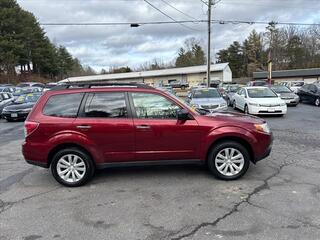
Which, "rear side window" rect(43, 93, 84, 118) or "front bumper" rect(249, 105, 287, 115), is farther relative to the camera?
"front bumper" rect(249, 105, 287, 115)

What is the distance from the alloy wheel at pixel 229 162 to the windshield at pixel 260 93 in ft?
38.4

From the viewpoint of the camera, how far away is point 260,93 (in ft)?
58.5

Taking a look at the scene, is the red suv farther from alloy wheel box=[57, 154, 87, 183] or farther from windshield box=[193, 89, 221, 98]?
windshield box=[193, 89, 221, 98]

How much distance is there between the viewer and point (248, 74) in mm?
98250

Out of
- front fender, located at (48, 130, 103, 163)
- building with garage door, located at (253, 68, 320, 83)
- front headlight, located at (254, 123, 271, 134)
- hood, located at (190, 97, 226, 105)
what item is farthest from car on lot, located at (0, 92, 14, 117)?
building with garage door, located at (253, 68, 320, 83)

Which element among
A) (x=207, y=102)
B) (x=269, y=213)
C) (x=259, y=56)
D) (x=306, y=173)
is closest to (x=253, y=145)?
(x=306, y=173)

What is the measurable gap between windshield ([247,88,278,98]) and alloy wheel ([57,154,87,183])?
12.9 metres

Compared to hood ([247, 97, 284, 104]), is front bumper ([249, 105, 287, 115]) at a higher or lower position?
lower

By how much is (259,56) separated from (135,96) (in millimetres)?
99958

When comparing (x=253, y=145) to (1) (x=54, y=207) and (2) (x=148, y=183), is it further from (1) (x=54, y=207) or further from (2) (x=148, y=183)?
(1) (x=54, y=207)

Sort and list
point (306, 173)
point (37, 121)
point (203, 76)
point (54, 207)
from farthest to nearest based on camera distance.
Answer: point (203, 76) → point (306, 173) → point (37, 121) → point (54, 207)

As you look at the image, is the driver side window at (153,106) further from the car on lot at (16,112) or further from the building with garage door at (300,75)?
the building with garage door at (300,75)

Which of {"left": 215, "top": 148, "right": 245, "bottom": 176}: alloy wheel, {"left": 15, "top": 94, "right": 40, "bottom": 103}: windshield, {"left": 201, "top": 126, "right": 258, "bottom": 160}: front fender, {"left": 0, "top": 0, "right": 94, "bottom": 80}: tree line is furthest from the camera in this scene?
{"left": 0, "top": 0, "right": 94, "bottom": 80}: tree line

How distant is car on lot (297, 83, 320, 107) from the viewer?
22.3m
